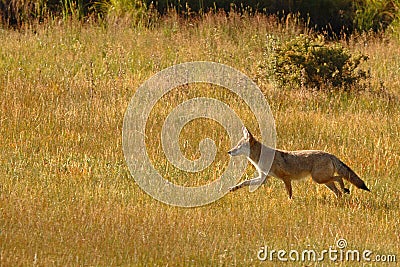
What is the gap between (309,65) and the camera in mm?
13914

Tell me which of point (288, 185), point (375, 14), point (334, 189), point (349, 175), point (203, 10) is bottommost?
point (375, 14)

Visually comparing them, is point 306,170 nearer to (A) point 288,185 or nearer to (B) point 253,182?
(A) point 288,185

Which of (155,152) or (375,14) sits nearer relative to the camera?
(155,152)

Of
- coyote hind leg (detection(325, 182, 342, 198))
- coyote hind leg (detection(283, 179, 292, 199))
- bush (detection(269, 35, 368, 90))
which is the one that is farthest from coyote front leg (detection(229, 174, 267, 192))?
bush (detection(269, 35, 368, 90))

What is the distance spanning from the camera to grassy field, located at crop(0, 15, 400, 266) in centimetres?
730

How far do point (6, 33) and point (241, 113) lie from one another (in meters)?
6.20

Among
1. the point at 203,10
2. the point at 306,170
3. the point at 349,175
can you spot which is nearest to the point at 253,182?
the point at 306,170

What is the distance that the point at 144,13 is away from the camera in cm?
1838

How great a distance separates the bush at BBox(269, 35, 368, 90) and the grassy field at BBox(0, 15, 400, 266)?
309mm

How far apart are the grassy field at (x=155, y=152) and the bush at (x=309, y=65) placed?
31 centimetres

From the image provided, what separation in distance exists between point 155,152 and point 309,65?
4.16 meters

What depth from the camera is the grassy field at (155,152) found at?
287 inches

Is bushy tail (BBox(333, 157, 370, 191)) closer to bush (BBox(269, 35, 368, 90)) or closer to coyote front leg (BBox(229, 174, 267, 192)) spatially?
coyote front leg (BBox(229, 174, 267, 192))

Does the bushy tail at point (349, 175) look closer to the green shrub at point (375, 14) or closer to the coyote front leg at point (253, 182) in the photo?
the coyote front leg at point (253, 182)
